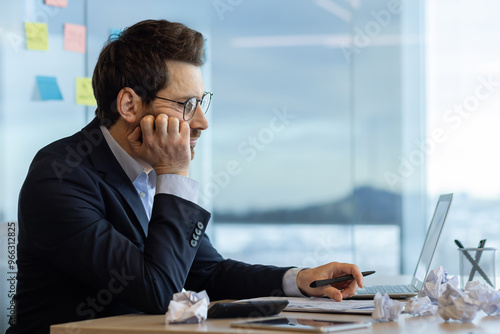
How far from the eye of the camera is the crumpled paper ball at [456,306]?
2.79 ft

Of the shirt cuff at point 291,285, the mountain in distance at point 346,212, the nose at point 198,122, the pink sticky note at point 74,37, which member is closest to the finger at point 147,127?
the nose at point 198,122

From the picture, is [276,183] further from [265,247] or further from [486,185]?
[486,185]

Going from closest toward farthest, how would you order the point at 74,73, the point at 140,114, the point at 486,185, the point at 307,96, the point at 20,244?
the point at 20,244 < the point at 140,114 < the point at 74,73 < the point at 486,185 < the point at 307,96

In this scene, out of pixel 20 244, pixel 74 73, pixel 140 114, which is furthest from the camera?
pixel 74 73

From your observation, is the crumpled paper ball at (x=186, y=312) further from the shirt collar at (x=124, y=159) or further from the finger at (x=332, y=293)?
the shirt collar at (x=124, y=159)

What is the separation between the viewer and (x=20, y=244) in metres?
1.23

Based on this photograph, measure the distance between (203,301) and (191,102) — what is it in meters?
0.58

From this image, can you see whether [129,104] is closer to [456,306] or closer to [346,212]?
[456,306]

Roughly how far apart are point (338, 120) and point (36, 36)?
56.3 inches

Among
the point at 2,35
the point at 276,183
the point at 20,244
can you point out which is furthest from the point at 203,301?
the point at 276,183

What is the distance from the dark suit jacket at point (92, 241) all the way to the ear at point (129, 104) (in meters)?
0.08

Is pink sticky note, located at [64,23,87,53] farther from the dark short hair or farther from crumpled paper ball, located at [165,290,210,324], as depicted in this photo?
crumpled paper ball, located at [165,290,210,324]

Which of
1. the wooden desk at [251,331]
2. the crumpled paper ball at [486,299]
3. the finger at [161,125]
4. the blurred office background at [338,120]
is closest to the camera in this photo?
the wooden desk at [251,331]

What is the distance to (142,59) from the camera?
1.36 metres
